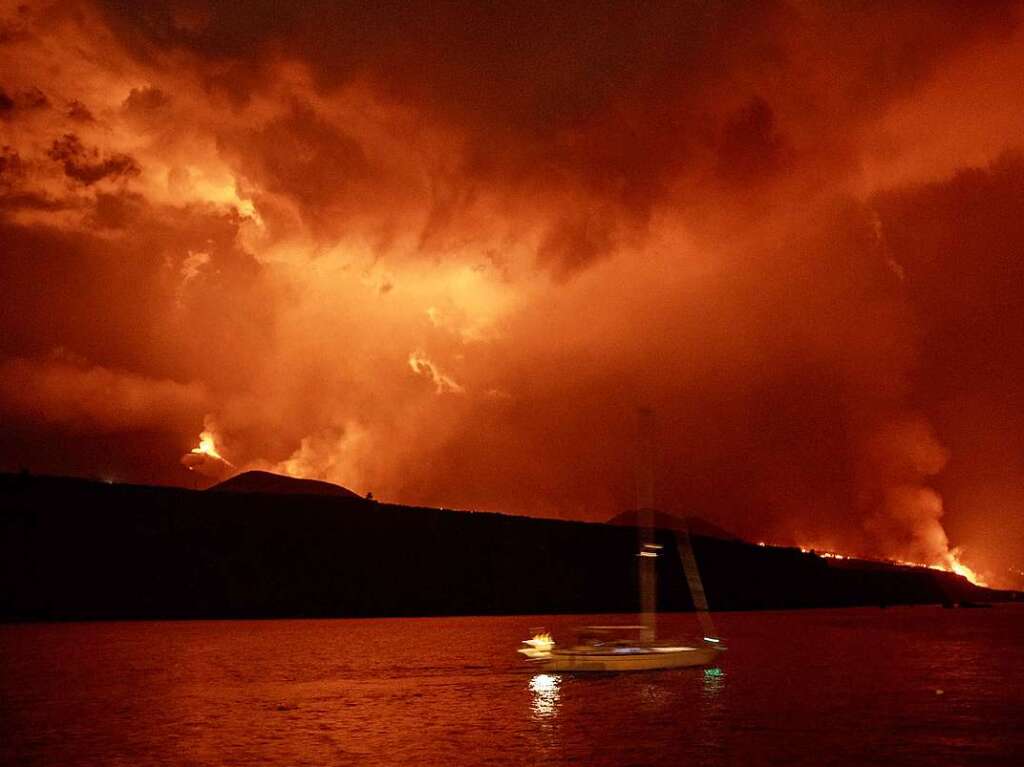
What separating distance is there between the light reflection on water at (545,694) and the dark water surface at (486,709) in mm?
189

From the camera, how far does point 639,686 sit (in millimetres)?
86875

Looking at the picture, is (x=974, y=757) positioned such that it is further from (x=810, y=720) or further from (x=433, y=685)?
(x=433, y=685)

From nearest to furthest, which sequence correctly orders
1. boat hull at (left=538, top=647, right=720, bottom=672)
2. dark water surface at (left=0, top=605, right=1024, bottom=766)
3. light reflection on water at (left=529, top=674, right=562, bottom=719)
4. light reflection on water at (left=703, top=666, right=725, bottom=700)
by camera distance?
dark water surface at (left=0, top=605, right=1024, bottom=766)
light reflection on water at (left=529, top=674, right=562, bottom=719)
light reflection on water at (left=703, top=666, right=725, bottom=700)
boat hull at (left=538, top=647, right=720, bottom=672)

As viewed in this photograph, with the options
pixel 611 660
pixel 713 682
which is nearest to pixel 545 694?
pixel 611 660

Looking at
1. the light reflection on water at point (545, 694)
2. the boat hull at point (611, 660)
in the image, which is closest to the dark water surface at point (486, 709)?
the light reflection on water at point (545, 694)

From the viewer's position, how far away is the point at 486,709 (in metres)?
72.4

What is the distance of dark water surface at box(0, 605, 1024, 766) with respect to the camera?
54.6 meters

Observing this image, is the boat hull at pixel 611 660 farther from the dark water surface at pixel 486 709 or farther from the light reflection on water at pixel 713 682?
the light reflection on water at pixel 713 682

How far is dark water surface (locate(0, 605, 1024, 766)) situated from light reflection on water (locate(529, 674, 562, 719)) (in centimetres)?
19

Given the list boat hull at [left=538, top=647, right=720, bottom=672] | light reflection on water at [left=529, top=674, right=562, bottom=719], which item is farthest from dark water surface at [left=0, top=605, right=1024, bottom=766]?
boat hull at [left=538, top=647, right=720, bottom=672]

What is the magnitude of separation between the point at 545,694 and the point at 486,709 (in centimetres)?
1097

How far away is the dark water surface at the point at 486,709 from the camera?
54.6 metres

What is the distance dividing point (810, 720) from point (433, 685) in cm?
3403

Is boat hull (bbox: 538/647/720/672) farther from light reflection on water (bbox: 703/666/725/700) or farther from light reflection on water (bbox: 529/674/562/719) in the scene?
light reflection on water (bbox: 703/666/725/700)
